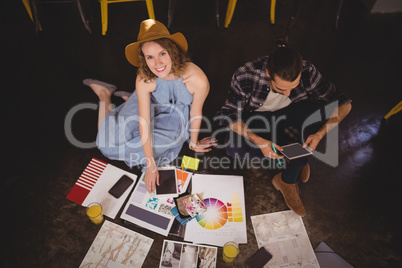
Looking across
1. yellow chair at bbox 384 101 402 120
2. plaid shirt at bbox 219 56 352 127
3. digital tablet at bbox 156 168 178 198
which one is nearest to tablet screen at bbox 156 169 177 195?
digital tablet at bbox 156 168 178 198

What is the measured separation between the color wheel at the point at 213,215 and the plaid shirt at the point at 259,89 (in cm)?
62

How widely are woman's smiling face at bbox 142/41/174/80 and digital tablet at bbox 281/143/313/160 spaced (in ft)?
3.33

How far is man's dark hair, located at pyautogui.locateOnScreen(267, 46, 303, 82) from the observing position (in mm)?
1544

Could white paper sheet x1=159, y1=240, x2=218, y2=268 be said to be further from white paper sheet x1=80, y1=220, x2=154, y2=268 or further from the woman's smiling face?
the woman's smiling face

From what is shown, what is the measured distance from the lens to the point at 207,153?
97.4 inches

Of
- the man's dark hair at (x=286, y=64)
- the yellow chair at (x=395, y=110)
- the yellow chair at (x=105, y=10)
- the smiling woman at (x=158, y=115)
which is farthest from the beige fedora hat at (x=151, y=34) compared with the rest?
the yellow chair at (x=395, y=110)

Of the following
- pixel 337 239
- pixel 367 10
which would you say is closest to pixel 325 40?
pixel 367 10

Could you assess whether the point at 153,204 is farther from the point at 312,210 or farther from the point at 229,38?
the point at 229,38

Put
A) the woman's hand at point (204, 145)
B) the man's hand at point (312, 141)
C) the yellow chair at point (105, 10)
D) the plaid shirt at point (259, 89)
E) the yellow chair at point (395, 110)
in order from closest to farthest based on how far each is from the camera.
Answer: the plaid shirt at point (259, 89) → the man's hand at point (312, 141) → the woman's hand at point (204, 145) → the yellow chair at point (395, 110) → the yellow chair at point (105, 10)

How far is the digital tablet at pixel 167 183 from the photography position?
6.84 feet

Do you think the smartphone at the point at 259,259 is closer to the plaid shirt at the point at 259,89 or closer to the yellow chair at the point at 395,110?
the plaid shirt at the point at 259,89

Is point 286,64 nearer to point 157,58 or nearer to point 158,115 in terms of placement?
point 157,58

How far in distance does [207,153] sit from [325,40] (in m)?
2.30

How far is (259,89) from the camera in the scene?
1.88 m
